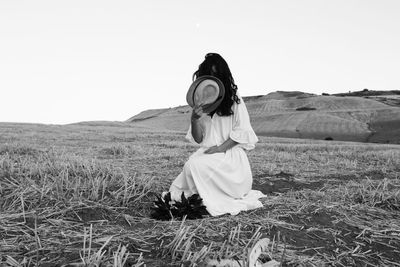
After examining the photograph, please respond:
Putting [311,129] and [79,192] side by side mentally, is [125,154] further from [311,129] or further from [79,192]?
[311,129]

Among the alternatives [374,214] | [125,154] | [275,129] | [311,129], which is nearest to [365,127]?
[311,129]

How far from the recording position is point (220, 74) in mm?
5352

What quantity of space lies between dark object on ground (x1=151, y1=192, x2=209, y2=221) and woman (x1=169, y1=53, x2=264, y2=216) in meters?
0.32

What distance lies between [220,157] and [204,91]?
1.01m

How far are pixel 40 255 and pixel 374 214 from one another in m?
3.85

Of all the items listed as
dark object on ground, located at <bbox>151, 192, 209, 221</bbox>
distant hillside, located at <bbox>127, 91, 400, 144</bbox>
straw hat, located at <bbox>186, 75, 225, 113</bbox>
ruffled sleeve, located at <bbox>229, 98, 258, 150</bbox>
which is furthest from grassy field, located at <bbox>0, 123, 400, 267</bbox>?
distant hillside, located at <bbox>127, 91, 400, 144</bbox>

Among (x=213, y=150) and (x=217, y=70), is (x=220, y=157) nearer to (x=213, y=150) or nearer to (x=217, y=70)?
(x=213, y=150)

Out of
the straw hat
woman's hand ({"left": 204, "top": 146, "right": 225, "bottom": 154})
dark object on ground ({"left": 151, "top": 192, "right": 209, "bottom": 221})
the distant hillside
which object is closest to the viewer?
dark object on ground ({"left": 151, "top": 192, "right": 209, "bottom": 221})

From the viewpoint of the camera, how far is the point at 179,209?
14.7ft

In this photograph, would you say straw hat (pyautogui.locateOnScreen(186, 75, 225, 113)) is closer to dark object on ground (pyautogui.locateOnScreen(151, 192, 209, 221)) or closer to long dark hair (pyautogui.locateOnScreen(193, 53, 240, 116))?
long dark hair (pyautogui.locateOnScreen(193, 53, 240, 116))

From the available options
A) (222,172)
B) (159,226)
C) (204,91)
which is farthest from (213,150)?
(159,226)

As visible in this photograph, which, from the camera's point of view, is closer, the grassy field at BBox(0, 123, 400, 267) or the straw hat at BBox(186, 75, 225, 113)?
the grassy field at BBox(0, 123, 400, 267)

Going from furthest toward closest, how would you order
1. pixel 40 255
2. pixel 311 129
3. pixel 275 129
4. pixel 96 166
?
pixel 275 129 → pixel 311 129 → pixel 96 166 → pixel 40 255

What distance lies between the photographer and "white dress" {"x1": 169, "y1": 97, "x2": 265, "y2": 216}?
513 centimetres
